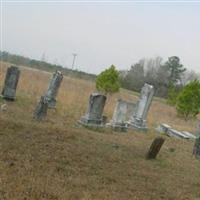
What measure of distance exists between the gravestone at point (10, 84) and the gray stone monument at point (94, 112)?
3.25m

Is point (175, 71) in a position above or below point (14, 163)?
above

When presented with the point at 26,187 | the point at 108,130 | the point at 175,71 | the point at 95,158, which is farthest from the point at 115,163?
the point at 175,71

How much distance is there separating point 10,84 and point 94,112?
372cm

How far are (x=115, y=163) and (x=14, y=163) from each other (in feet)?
8.28

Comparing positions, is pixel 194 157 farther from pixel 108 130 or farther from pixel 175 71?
pixel 175 71

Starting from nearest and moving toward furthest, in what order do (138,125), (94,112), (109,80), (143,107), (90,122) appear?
(90,122) → (94,112) → (138,125) → (143,107) → (109,80)

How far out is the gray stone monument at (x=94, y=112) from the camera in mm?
13602

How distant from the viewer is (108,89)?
100 feet

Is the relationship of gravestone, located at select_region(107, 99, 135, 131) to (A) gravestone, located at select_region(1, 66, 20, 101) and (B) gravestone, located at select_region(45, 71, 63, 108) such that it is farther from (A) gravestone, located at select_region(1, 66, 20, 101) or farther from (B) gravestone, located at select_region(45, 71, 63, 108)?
(A) gravestone, located at select_region(1, 66, 20, 101)

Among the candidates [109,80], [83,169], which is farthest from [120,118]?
[109,80]

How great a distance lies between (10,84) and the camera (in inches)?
595

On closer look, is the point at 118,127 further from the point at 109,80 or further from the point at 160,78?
the point at 160,78

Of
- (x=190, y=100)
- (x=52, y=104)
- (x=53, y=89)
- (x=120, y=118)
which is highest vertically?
(x=190, y=100)

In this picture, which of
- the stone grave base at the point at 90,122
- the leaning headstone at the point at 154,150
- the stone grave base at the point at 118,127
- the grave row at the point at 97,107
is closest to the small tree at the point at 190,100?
the grave row at the point at 97,107
